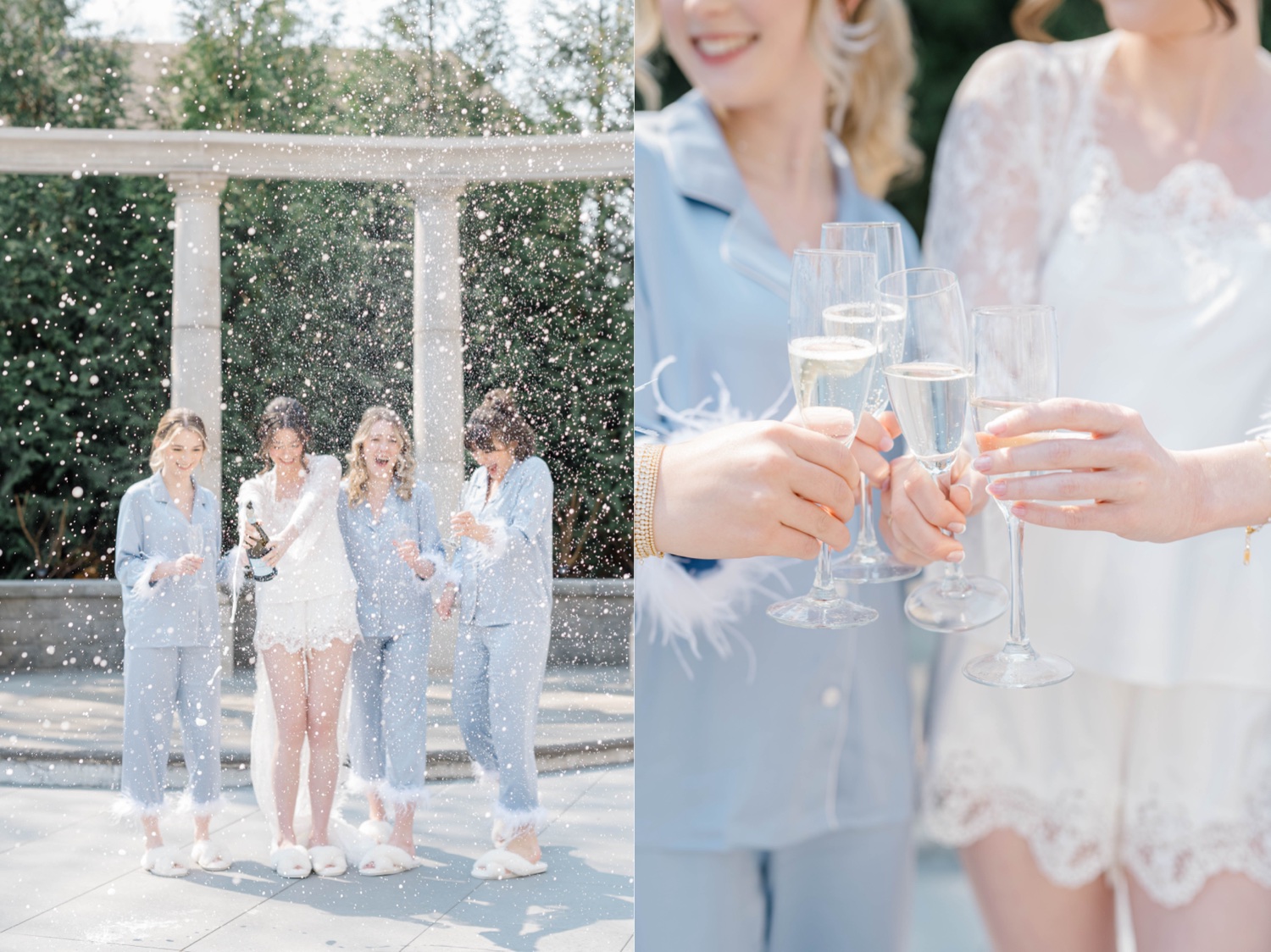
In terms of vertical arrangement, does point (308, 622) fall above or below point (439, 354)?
below

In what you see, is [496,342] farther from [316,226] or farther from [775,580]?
[775,580]

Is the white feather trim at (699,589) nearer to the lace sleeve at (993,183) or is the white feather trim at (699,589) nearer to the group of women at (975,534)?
the group of women at (975,534)

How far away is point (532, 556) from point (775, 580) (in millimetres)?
245

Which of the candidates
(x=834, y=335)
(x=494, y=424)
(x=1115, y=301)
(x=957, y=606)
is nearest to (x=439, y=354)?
(x=494, y=424)

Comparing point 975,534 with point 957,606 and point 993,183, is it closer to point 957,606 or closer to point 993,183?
point 957,606

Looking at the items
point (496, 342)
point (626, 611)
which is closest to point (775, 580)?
point (626, 611)

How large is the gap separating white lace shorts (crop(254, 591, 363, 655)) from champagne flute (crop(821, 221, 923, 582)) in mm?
427

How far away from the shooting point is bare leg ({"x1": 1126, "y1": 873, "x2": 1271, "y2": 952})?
909 mm

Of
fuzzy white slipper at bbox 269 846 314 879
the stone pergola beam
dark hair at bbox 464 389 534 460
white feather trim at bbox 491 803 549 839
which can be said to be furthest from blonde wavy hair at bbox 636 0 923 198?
fuzzy white slipper at bbox 269 846 314 879

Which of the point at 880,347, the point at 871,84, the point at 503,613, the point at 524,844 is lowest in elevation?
the point at 524,844

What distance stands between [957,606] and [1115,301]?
1.02 feet

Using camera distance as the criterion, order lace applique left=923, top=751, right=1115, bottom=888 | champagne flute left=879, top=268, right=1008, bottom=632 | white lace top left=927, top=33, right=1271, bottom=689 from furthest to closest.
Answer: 1. lace applique left=923, top=751, right=1115, bottom=888
2. white lace top left=927, top=33, right=1271, bottom=689
3. champagne flute left=879, top=268, right=1008, bottom=632

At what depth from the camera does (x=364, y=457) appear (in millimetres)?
860

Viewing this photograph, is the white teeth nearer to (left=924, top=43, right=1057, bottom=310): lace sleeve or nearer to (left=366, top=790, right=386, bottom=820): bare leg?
(left=924, top=43, right=1057, bottom=310): lace sleeve
